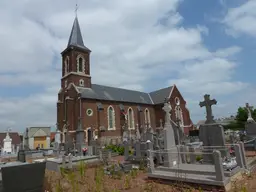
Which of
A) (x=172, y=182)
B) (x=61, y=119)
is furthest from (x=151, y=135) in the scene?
(x=61, y=119)

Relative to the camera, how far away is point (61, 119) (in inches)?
1136

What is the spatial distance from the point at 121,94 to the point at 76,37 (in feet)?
41.2

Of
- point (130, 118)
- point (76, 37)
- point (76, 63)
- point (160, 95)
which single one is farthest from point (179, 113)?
point (76, 37)

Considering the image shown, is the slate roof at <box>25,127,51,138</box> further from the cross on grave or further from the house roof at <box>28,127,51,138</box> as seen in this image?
the cross on grave

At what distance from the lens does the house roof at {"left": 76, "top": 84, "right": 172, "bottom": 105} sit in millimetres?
29087

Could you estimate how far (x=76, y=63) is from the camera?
29703 mm

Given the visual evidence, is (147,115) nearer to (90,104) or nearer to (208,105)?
(90,104)

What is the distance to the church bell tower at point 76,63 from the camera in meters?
29.1

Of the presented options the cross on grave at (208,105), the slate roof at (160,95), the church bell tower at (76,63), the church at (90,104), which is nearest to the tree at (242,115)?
the church at (90,104)

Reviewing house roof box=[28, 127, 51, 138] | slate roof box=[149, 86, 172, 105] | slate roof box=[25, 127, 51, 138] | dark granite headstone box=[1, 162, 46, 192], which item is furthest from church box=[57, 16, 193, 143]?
dark granite headstone box=[1, 162, 46, 192]

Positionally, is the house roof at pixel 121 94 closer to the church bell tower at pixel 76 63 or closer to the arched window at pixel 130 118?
the church bell tower at pixel 76 63

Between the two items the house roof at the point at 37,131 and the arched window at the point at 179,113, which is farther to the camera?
the arched window at the point at 179,113

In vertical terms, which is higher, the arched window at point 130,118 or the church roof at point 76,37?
the church roof at point 76,37

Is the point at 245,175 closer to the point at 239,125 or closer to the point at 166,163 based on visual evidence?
the point at 166,163
